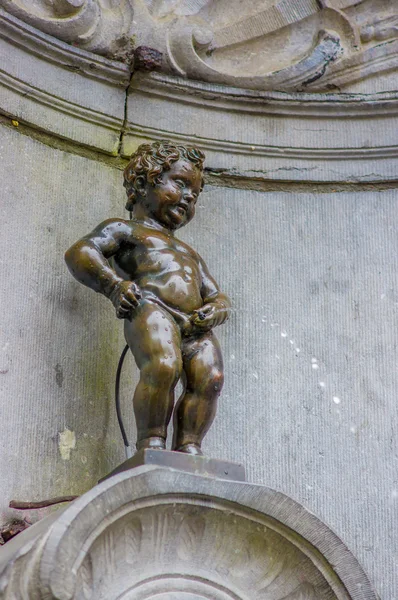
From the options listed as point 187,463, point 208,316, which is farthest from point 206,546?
point 208,316

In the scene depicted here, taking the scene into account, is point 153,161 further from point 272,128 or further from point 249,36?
point 249,36

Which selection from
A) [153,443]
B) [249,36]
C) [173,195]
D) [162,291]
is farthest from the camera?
[249,36]

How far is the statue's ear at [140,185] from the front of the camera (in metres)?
2.95

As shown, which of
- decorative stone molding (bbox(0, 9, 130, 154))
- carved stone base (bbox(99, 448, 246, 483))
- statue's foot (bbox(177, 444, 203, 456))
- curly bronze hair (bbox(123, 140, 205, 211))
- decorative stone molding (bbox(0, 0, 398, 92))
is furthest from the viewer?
decorative stone molding (bbox(0, 0, 398, 92))

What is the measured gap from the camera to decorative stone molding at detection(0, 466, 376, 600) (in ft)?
7.71

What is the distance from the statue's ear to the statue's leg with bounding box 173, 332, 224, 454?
47 cm

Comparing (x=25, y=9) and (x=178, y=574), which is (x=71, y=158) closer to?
(x=25, y=9)

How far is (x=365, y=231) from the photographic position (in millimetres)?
3436

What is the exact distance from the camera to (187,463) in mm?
2514

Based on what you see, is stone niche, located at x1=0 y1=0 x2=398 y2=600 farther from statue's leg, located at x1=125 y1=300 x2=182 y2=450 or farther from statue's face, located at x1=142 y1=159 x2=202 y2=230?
statue's face, located at x1=142 y1=159 x2=202 y2=230

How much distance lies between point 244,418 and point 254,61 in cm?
126

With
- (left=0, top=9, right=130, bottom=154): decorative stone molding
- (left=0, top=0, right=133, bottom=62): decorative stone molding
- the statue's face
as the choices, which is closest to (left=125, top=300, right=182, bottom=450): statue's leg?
the statue's face

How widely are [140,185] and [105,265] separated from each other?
0.31m

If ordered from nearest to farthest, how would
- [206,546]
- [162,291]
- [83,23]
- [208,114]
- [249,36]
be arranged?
[206,546], [162,291], [83,23], [208,114], [249,36]
